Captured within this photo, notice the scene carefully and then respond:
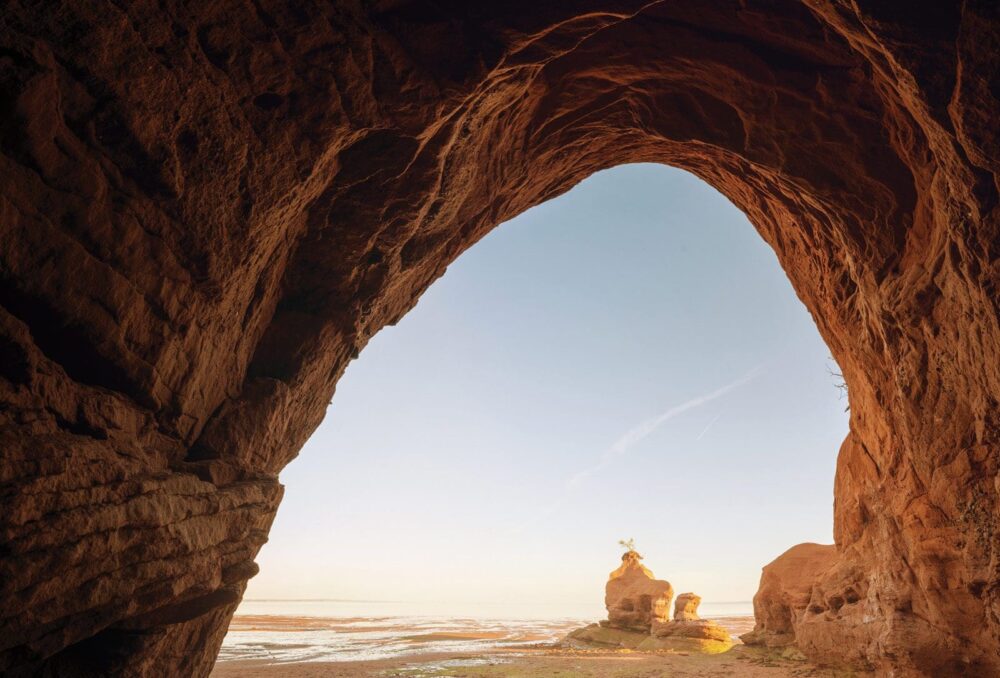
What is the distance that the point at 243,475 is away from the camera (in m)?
9.81

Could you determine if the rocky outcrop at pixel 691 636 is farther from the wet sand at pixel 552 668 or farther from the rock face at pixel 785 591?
the rock face at pixel 785 591

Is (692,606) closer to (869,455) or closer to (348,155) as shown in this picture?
(869,455)

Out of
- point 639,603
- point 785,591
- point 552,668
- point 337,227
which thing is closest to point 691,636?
point 639,603

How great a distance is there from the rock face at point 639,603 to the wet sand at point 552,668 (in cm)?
1587

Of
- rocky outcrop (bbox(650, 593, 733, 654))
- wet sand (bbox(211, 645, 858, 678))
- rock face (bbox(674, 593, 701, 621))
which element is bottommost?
wet sand (bbox(211, 645, 858, 678))

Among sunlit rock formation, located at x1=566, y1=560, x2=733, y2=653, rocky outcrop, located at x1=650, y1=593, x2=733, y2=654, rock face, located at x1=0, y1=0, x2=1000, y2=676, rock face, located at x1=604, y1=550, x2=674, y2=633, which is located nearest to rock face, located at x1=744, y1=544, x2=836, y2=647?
rock face, located at x1=0, y1=0, x2=1000, y2=676

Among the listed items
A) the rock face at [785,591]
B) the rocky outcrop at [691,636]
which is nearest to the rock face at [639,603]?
the rocky outcrop at [691,636]

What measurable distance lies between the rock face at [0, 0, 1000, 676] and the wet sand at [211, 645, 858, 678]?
6858mm

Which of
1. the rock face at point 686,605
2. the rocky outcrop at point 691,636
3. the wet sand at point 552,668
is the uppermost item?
the rock face at point 686,605

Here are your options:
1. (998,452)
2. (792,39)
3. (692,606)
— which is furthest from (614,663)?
(792,39)

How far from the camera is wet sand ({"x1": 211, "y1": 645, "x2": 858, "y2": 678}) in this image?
2077 cm

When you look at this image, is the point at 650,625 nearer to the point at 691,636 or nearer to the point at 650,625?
the point at 650,625

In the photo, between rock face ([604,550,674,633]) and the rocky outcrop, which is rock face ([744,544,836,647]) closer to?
the rocky outcrop

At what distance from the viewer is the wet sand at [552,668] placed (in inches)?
818
